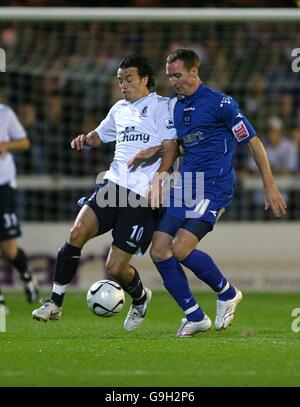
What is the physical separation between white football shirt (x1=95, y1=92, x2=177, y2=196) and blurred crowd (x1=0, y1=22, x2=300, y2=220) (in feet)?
18.0

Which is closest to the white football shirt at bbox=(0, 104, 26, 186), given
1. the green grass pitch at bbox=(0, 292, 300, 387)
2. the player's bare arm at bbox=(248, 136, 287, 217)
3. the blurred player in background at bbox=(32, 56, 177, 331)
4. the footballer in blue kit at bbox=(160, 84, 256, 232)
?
the green grass pitch at bbox=(0, 292, 300, 387)

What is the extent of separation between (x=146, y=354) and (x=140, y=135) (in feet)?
7.08

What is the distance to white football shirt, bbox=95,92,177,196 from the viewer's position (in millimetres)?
Result: 8578

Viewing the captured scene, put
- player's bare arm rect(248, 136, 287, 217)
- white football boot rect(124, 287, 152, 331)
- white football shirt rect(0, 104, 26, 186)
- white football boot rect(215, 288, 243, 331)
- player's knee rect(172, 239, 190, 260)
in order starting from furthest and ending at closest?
1. white football shirt rect(0, 104, 26, 186)
2. white football boot rect(124, 287, 152, 331)
3. white football boot rect(215, 288, 243, 331)
4. player's knee rect(172, 239, 190, 260)
5. player's bare arm rect(248, 136, 287, 217)

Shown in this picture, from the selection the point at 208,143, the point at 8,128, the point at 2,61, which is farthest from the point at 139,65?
the point at 2,61

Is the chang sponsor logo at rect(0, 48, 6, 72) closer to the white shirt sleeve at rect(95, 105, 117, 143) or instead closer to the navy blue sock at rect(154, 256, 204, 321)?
the white shirt sleeve at rect(95, 105, 117, 143)

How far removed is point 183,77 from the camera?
8430 mm

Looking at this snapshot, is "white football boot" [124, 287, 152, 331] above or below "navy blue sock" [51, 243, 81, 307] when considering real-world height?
below

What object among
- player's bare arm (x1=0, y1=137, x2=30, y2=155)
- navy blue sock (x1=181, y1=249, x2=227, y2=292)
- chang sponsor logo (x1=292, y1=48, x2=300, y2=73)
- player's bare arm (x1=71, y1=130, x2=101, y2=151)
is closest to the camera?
navy blue sock (x1=181, y1=249, x2=227, y2=292)

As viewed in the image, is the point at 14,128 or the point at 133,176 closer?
the point at 133,176

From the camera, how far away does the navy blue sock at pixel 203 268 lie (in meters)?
8.36

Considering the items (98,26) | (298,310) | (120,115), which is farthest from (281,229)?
(120,115)

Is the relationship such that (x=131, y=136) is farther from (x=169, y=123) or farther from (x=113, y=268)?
(x=113, y=268)

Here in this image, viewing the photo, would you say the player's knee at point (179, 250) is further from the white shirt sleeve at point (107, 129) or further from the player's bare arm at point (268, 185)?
the white shirt sleeve at point (107, 129)
